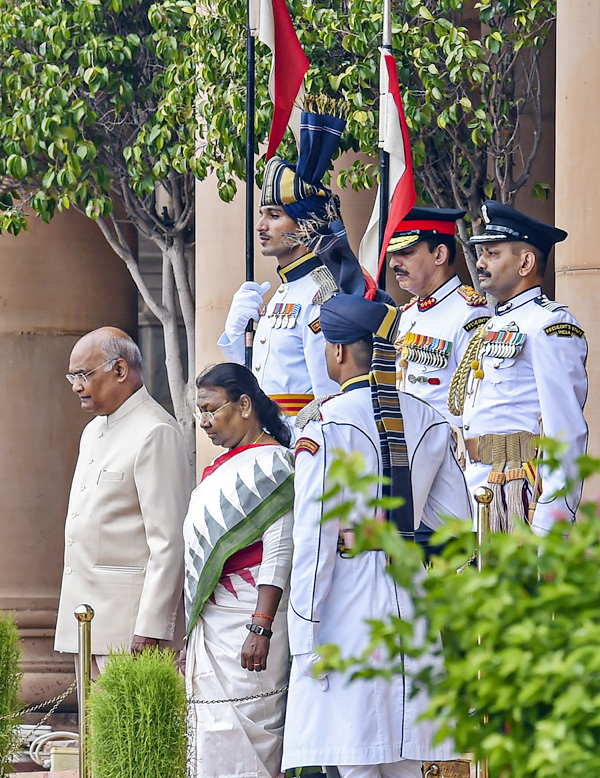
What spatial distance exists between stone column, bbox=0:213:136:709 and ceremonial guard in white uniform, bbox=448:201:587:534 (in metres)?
4.59

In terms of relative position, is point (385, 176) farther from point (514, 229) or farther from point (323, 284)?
point (514, 229)

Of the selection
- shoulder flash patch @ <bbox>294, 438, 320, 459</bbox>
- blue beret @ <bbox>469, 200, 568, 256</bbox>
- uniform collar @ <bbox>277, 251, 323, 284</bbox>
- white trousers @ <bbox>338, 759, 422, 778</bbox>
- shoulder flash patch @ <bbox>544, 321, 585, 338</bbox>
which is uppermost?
blue beret @ <bbox>469, 200, 568, 256</bbox>

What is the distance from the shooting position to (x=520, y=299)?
218 inches

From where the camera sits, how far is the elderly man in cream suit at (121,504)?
17.7ft

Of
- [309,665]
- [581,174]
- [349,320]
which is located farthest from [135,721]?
[581,174]

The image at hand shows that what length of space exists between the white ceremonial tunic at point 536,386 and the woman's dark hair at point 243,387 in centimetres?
91

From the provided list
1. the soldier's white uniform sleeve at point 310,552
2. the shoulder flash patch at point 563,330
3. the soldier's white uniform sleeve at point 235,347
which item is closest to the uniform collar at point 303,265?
the soldier's white uniform sleeve at point 235,347

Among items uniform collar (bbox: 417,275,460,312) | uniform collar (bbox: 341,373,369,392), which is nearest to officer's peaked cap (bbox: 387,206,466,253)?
uniform collar (bbox: 417,275,460,312)

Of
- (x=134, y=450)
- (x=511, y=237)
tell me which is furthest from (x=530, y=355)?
(x=134, y=450)

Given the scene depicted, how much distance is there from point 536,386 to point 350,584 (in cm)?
141

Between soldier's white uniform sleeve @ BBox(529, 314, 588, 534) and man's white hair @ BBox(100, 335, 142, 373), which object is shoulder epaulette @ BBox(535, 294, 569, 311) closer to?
soldier's white uniform sleeve @ BBox(529, 314, 588, 534)

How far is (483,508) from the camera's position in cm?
495

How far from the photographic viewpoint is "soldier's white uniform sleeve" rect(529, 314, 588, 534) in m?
5.08

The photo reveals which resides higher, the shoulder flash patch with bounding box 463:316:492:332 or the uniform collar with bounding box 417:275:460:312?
the uniform collar with bounding box 417:275:460:312
